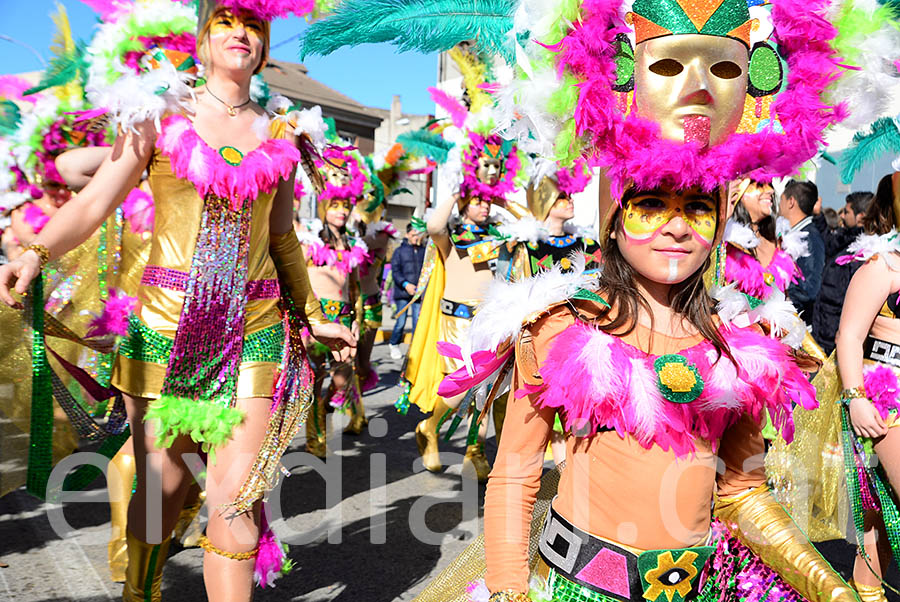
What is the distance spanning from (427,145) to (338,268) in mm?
1179

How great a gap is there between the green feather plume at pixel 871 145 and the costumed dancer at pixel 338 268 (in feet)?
11.2

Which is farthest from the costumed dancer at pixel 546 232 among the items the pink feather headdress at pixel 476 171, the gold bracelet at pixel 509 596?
the gold bracelet at pixel 509 596

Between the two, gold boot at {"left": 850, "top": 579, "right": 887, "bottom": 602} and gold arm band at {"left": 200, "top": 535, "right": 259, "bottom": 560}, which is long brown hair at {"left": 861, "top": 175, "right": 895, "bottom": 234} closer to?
gold boot at {"left": 850, "top": 579, "right": 887, "bottom": 602}

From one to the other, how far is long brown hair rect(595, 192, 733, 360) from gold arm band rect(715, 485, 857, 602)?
37cm

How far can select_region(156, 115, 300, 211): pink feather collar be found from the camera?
240 centimetres

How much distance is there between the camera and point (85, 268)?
12.9 ft

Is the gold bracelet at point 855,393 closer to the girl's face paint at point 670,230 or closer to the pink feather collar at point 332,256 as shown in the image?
the girl's face paint at point 670,230

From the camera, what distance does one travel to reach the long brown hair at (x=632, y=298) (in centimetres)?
173

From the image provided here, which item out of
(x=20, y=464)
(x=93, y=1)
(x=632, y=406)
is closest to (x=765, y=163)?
(x=632, y=406)

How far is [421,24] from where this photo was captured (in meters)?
2.22

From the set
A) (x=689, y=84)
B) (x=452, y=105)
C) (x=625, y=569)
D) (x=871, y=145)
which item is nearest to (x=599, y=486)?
(x=625, y=569)

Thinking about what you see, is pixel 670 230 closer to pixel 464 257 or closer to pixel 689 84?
pixel 689 84

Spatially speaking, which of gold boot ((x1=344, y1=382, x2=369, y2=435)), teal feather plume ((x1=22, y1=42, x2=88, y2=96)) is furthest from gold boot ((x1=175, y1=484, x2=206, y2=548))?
gold boot ((x1=344, y1=382, x2=369, y2=435))

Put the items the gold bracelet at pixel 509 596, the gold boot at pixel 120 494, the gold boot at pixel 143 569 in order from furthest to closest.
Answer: the gold boot at pixel 120 494, the gold boot at pixel 143 569, the gold bracelet at pixel 509 596
